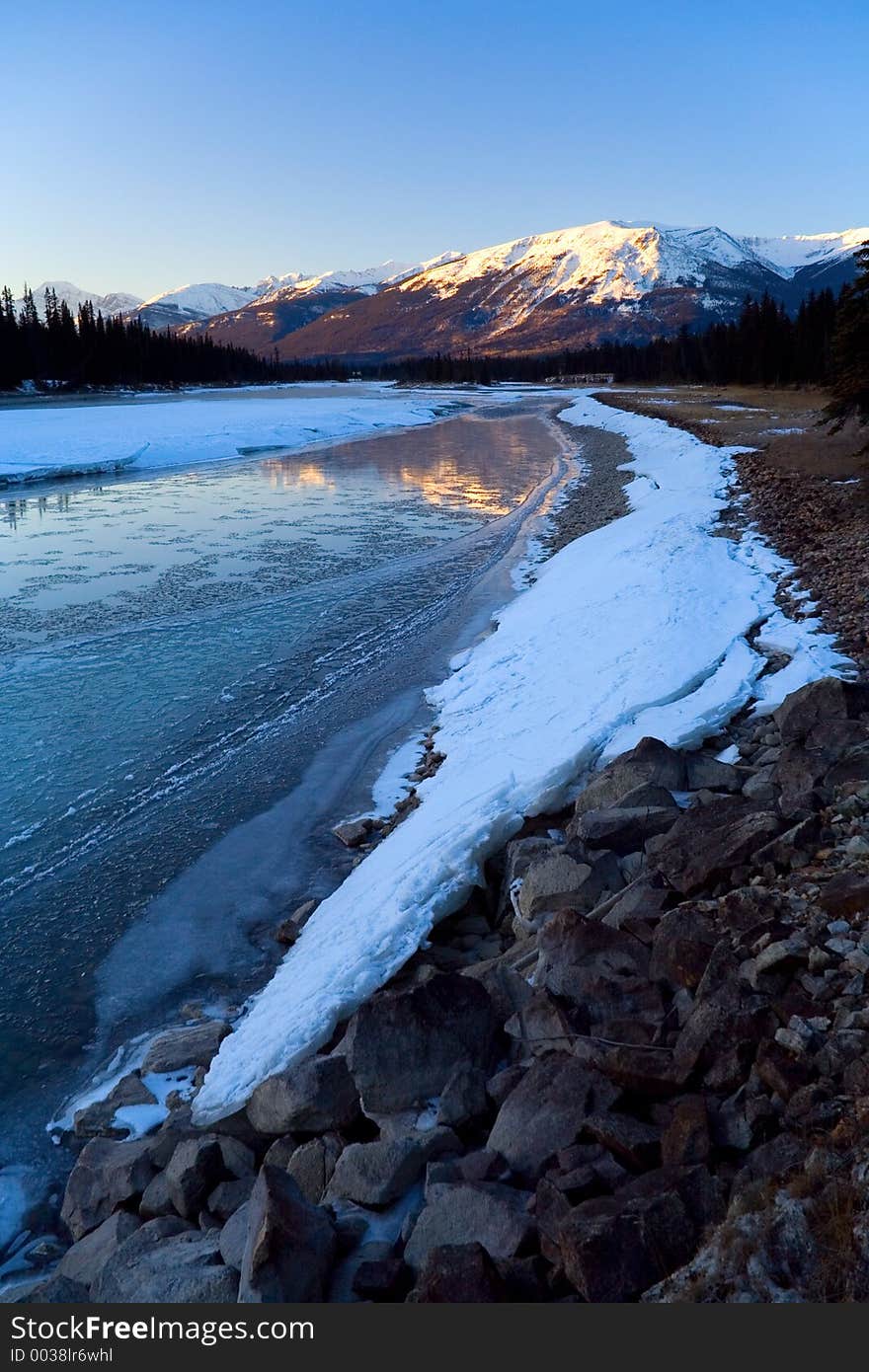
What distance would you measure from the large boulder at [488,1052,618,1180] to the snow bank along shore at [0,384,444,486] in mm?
36493

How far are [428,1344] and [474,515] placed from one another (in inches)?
952

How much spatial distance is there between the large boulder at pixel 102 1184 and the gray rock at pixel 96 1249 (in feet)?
0.35

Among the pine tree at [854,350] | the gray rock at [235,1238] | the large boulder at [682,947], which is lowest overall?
the gray rock at [235,1238]

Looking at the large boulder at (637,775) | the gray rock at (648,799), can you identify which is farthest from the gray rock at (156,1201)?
the gray rock at (648,799)

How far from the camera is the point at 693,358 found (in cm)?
10950

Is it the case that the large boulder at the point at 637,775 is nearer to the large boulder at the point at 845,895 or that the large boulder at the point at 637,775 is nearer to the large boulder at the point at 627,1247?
the large boulder at the point at 845,895

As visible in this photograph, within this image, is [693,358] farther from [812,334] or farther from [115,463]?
[115,463]

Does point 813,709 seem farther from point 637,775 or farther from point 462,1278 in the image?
point 462,1278

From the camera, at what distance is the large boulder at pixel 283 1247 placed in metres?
3.43

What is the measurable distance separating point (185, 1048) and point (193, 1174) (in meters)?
1.40

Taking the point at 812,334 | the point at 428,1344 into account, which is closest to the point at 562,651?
the point at 428,1344

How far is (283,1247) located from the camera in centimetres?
347

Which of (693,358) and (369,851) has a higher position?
(693,358)

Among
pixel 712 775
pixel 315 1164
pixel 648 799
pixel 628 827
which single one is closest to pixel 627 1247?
pixel 315 1164
